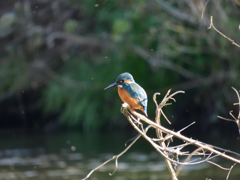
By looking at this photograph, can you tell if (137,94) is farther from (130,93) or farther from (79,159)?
(79,159)

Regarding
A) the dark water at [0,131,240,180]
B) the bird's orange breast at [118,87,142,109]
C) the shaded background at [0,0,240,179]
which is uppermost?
the shaded background at [0,0,240,179]

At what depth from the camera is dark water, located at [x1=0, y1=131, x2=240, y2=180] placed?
20.9 ft

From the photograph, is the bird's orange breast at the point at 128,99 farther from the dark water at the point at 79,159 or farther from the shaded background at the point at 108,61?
the shaded background at the point at 108,61

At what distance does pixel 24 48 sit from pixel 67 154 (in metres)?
2.94

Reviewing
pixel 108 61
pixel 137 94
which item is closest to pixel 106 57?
pixel 108 61

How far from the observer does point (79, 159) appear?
744 cm

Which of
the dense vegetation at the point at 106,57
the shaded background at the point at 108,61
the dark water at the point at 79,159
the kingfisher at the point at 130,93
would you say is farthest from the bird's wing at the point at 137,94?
the dense vegetation at the point at 106,57

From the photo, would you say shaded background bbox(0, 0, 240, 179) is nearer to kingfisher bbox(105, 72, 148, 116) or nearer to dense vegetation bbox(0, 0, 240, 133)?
dense vegetation bbox(0, 0, 240, 133)

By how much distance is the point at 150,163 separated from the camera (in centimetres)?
709

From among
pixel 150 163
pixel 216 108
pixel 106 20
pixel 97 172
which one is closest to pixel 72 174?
pixel 97 172

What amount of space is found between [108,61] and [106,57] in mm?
91

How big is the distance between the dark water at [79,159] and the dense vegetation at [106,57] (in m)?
0.63

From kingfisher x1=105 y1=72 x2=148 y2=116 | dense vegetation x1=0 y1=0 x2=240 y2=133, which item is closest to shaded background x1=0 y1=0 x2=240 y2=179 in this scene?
dense vegetation x1=0 y1=0 x2=240 y2=133

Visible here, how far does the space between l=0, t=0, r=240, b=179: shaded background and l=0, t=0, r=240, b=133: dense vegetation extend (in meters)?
0.02
